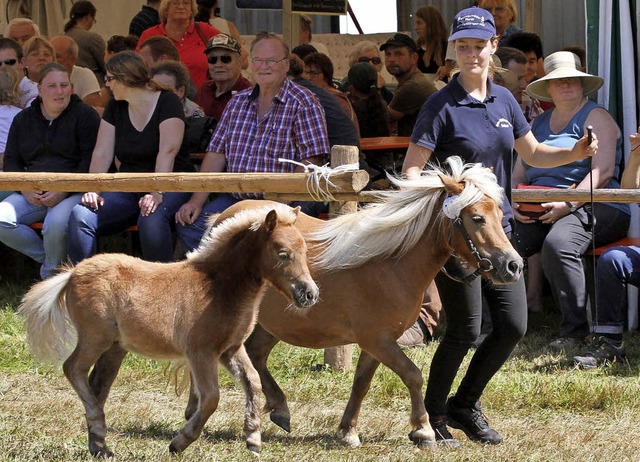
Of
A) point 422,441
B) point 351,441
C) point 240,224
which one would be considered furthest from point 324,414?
point 240,224

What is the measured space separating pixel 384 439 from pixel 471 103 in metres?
1.76

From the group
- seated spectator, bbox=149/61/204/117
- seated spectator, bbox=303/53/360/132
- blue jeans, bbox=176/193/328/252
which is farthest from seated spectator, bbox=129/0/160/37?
blue jeans, bbox=176/193/328/252

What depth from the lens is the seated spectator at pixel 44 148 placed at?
29.2ft

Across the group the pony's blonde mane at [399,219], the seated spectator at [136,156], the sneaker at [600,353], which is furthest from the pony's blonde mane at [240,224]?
the seated spectator at [136,156]

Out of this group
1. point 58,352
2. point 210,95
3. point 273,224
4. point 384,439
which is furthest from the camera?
point 210,95

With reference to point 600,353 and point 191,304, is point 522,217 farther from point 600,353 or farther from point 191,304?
point 191,304

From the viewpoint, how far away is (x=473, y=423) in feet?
19.1

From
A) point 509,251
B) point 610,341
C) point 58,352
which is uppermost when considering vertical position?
point 509,251

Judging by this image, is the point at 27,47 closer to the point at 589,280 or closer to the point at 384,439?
the point at 589,280

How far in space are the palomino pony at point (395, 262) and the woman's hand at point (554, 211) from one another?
8.30ft

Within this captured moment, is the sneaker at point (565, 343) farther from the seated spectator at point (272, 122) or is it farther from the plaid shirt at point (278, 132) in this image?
the plaid shirt at point (278, 132)

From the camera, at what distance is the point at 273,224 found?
5.11 m

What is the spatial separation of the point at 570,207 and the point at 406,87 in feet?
6.90

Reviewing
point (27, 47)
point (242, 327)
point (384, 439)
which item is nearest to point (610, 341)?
point (384, 439)
